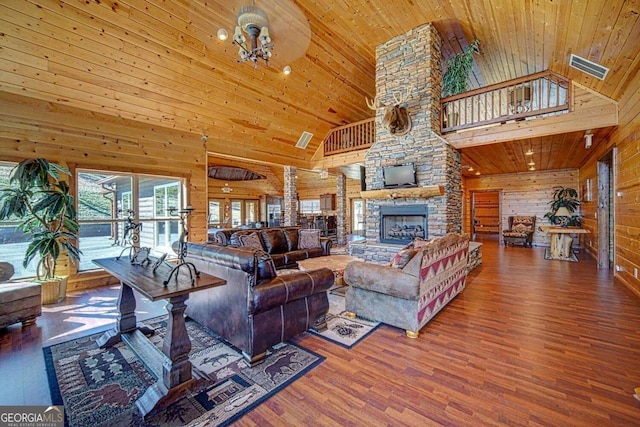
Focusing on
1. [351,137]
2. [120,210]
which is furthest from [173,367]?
[351,137]

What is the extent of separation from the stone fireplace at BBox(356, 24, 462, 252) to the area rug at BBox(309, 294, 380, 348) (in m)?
3.13

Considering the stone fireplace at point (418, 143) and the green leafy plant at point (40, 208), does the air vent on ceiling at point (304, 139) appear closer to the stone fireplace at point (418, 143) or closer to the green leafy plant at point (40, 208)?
the stone fireplace at point (418, 143)

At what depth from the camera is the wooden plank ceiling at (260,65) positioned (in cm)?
342

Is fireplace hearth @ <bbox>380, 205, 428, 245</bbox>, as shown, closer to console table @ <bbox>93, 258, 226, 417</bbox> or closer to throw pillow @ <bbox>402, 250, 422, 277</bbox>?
throw pillow @ <bbox>402, 250, 422, 277</bbox>

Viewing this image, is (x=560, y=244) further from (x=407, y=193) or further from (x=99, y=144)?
(x=99, y=144)

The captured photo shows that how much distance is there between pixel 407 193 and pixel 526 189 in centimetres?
679

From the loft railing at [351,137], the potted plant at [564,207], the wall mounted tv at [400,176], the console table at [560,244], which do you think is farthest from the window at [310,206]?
the console table at [560,244]

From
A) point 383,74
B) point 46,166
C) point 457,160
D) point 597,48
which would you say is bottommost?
point 46,166

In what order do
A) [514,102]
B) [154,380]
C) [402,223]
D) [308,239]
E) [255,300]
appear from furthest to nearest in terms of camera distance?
1. [402,223]
2. [308,239]
3. [514,102]
4. [255,300]
5. [154,380]

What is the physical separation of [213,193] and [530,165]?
38.1 feet

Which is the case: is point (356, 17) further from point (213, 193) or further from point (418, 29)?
point (213, 193)

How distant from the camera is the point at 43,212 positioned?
4.00 m

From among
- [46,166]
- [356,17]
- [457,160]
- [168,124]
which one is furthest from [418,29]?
[46,166]

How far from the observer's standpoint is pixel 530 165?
8469 millimetres
